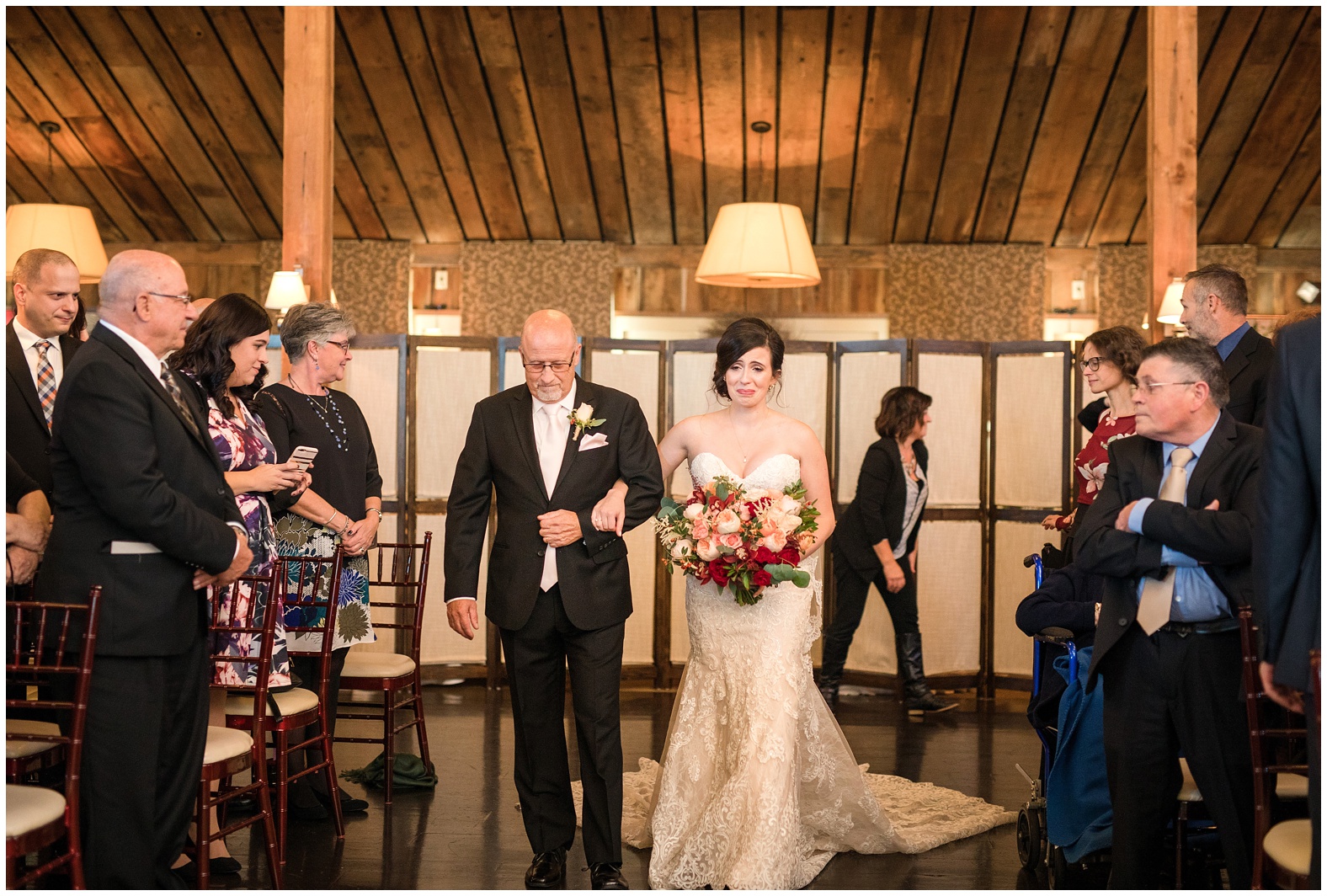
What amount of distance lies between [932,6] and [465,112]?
4247mm

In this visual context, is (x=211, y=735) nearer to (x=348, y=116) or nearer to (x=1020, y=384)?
(x=1020, y=384)

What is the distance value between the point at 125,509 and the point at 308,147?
5.11 meters

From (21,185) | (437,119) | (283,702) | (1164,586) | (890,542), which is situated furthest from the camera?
(21,185)

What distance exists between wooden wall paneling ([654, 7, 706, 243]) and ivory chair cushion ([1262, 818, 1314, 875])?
8693 millimetres

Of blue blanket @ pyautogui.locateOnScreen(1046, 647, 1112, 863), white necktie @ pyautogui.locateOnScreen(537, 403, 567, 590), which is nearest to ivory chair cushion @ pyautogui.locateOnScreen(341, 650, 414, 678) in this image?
white necktie @ pyautogui.locateOnScreen(537, 403, 567, 590)

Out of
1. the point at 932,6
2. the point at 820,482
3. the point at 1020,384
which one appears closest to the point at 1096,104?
the point at 932,6

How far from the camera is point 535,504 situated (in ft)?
12.7

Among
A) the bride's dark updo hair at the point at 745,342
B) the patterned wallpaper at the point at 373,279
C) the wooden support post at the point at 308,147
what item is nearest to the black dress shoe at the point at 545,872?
the bride's dark updo hair at the point at 745,342

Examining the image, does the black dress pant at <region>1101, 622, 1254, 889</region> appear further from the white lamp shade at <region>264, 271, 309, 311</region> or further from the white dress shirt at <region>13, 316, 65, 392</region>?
the white lamp shade at <region>264, 271, 309, 311</region>

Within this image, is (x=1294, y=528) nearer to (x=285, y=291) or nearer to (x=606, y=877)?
(x=606, y=877)

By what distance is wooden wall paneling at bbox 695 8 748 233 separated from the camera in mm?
10359

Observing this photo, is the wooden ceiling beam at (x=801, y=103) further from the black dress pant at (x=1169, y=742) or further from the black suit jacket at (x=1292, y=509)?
the black suit jacket at (x=1292, y=509)

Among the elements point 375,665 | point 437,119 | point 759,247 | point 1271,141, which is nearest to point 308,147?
point 759,247

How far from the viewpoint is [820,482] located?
4.31m
